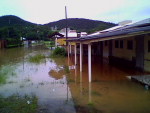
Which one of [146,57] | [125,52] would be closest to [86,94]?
[146,57]

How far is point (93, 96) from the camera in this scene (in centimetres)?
887

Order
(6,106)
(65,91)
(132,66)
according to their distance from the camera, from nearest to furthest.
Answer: (6,106)
(65,91)
(132,66)

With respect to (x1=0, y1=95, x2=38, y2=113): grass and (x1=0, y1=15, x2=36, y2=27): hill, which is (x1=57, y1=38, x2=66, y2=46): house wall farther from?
(x1=0, y1=15, x2=36, y2=27): hill

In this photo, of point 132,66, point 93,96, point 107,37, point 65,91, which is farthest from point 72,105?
point 132,66

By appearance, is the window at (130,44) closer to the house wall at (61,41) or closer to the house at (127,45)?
the house at (127,45)

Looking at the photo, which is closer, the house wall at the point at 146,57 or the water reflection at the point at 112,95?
the water reflection at the point at 112,95

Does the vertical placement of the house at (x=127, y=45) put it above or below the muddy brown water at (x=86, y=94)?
above

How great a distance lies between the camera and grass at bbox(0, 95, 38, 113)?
7081 millimetres

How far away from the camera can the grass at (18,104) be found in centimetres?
708

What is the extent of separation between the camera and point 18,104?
25.3 feet

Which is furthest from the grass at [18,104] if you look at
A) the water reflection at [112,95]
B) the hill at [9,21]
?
the hill at [9,21]

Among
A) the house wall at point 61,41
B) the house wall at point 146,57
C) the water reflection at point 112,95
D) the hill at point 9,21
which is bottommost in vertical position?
the water reflection at point 112,95

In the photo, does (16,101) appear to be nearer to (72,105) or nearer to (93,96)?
(72,105)

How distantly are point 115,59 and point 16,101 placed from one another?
44.5ft
